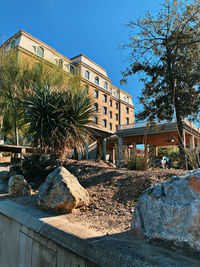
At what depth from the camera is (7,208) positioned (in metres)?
2.66

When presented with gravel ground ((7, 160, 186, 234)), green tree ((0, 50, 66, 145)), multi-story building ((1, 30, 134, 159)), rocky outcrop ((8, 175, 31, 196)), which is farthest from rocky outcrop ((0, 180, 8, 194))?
multi-story building ((1, 30, 134, 159))

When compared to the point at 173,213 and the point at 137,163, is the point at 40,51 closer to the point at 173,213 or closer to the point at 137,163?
the point at 137,163

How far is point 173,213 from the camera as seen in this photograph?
1.36 m

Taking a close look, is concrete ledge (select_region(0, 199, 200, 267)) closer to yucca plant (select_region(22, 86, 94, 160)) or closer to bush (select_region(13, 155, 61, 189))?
bush (select_region(13, 155, 61, 189))

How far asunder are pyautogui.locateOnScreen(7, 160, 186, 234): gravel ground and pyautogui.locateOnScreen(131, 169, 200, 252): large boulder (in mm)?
398

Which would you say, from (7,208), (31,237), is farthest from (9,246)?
(31,237)

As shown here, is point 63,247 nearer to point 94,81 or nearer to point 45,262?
point 45,262

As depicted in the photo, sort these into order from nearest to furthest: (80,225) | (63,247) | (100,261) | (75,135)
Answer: (100,261), (63,247), (80,225), (75,135)

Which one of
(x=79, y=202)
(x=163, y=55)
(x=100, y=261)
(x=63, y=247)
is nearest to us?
(x=100, y=261)

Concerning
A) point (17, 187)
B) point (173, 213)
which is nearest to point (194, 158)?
point (173, 213)

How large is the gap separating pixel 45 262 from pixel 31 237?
35 centimetres

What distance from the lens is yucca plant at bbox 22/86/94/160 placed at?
16.4 ft

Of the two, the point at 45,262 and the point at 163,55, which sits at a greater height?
the point at 163,55

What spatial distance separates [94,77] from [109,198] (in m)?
31.4
